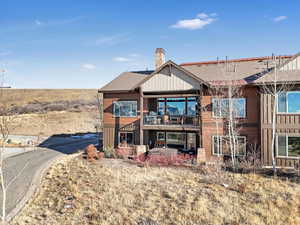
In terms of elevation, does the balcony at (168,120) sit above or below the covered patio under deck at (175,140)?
above

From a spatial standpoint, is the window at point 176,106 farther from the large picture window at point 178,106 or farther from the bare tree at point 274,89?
the bare tree at point 274,89

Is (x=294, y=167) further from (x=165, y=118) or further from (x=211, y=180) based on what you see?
(x=165, y=118)

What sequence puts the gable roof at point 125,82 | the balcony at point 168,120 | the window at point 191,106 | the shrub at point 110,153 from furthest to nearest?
the gable roof at point 125,82
the window at point 191,106
the shrub at point 110,153
the balcony at point 168,120

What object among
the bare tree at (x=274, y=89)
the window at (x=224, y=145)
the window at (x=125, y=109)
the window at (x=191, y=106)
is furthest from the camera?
the window at (x=125, y=109)

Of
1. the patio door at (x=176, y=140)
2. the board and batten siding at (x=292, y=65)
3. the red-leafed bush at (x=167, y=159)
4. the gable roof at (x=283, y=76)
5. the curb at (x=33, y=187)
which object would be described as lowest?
the curb at (x=33, y=187)

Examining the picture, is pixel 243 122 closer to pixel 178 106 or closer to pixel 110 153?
pixel 178 106

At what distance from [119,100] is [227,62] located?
10.9 m

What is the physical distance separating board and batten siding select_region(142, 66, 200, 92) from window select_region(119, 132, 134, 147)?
4.64m

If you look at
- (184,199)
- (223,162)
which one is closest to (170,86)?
(223,162)

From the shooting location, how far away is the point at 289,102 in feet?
50.4

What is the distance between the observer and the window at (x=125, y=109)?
67.7 feet

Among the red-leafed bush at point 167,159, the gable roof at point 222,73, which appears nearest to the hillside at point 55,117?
the gable roof at point 222,73

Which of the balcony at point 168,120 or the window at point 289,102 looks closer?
the window at point 289,102

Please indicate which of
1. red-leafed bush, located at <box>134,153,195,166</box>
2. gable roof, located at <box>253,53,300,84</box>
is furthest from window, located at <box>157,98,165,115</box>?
gable roof, located at <box>253,53,300,84</box>
